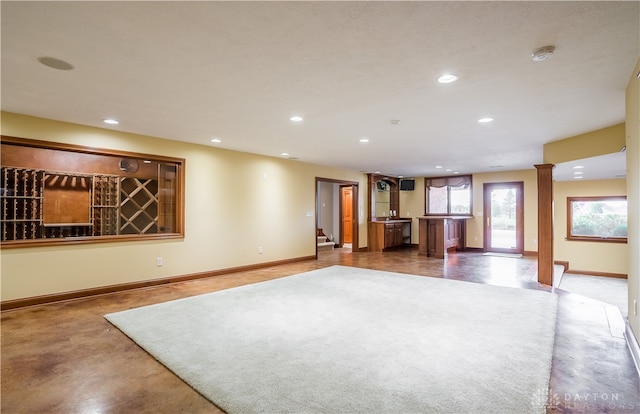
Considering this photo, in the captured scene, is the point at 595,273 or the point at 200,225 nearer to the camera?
the point at 200,225

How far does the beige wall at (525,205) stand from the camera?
900 cm

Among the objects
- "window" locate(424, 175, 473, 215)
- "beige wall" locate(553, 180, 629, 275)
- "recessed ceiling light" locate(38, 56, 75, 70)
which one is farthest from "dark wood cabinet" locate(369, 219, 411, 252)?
"recessed ceiling light" locate(38, 56, 75, 70)

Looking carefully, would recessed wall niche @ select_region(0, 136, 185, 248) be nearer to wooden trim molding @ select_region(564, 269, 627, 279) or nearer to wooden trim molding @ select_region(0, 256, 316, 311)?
wooden trim molding @ select_region(0, 256, 316, 311)

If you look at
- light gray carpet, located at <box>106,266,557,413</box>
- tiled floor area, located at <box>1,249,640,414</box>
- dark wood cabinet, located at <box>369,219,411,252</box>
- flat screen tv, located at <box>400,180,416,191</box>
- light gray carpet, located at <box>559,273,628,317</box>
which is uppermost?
flat screen tv, located at <box>400,180,416,191</box>

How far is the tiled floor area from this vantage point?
2047 mm

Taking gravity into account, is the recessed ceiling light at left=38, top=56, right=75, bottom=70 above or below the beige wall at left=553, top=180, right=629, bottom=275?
above

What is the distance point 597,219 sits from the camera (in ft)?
27.0

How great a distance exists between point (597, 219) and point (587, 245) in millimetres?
697

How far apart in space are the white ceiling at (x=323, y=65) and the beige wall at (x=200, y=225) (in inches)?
20.1

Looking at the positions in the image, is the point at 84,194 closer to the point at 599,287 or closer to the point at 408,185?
the point at 408,185

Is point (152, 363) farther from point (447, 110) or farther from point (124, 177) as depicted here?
point (124, 177)

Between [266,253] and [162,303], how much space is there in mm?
2988

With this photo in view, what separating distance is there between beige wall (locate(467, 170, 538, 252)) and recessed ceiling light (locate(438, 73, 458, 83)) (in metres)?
7.72

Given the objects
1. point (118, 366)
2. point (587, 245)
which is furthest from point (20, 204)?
point (587, 245)
